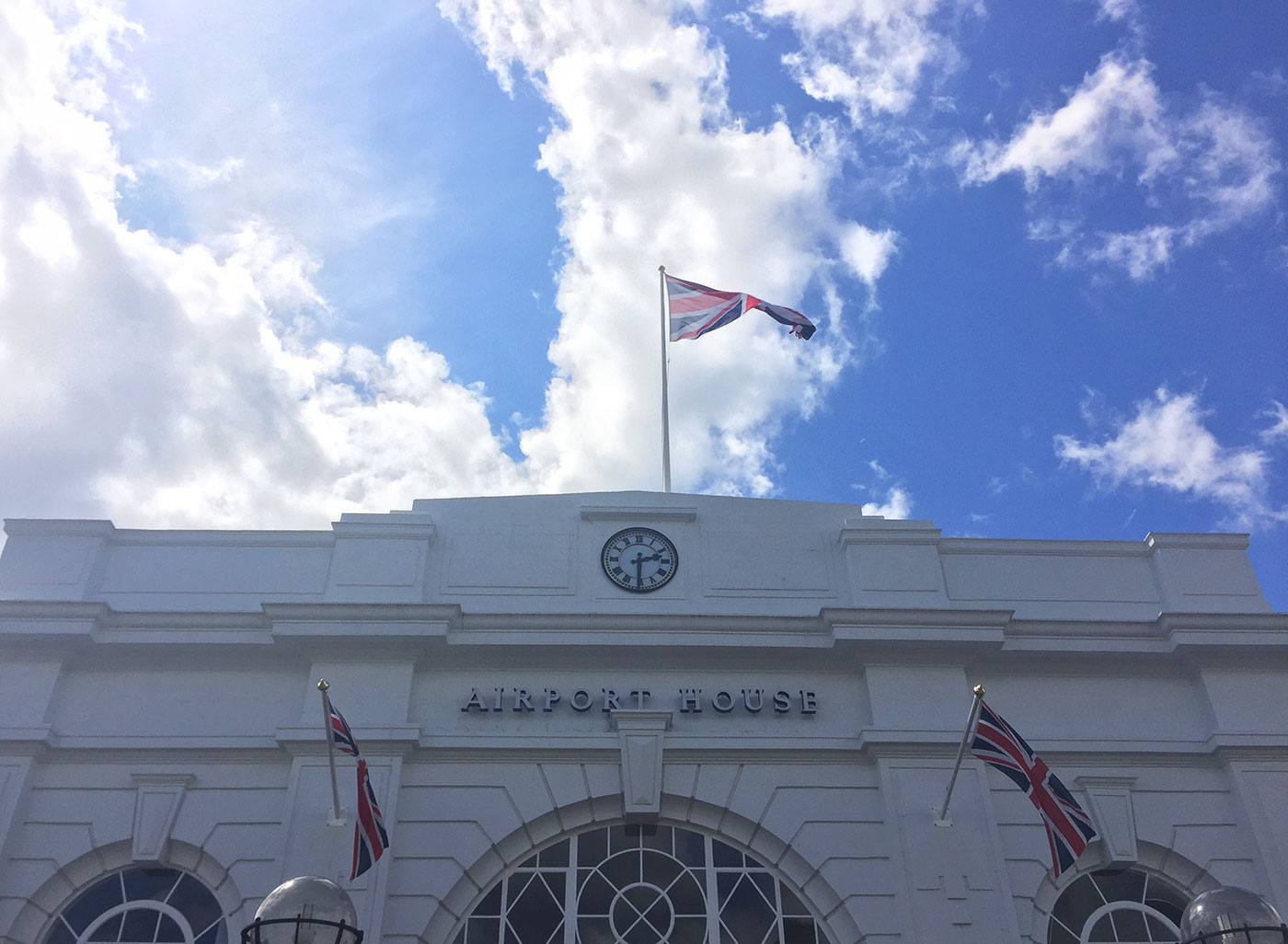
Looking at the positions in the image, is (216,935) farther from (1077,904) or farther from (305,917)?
(1077,904)

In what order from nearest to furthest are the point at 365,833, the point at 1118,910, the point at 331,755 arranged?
the point at 365,833
the point at 331,755
the point at 1118,910

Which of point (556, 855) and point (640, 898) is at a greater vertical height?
point (556, 855)

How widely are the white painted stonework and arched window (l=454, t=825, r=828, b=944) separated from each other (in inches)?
7.2

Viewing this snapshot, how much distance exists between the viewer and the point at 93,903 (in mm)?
14555

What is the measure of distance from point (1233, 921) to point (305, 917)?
7071 millimetres

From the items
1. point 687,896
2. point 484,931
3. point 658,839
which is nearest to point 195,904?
point 484,931

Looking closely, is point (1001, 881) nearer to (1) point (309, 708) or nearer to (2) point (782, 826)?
(2) point (782, 826)

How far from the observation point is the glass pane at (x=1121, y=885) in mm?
14766

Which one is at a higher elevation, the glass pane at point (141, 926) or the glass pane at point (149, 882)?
the glass pane at point (149, 882)

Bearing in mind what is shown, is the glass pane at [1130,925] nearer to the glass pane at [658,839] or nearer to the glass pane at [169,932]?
the glass pane at [658,839]

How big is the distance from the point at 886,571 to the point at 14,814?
12557 millimetres

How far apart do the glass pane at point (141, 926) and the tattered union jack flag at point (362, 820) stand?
294 cm

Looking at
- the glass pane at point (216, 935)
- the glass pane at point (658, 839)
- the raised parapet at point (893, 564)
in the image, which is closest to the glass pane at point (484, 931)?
the glass pane at point (658, 839)

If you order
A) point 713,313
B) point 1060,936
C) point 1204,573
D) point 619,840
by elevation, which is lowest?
point 1060,936
